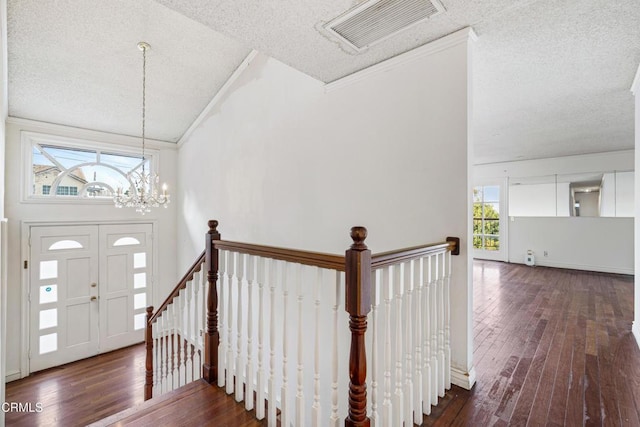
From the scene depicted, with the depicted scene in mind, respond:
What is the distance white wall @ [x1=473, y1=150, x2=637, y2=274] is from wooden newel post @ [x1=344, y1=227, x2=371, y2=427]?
19.8 ft

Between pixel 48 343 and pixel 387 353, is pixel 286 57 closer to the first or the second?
pixel 387 353

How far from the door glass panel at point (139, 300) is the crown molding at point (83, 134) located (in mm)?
2609

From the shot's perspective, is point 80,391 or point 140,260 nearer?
→ point 80,391

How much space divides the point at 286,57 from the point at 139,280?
4.69 m

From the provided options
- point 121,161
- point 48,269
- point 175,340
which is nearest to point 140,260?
point 48,269

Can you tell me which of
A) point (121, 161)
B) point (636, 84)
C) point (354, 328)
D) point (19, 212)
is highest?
point (636, 84)

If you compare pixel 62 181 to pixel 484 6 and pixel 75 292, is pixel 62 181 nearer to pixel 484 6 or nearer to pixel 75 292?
pixel 75 292

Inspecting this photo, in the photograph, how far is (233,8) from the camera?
1.92m

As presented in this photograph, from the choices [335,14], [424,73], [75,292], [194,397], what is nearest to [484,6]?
[424,73]

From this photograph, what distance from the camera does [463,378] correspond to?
6.76ft

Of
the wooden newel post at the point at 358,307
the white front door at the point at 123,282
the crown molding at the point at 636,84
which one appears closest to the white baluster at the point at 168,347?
the wooden newel post at the point at 358,307

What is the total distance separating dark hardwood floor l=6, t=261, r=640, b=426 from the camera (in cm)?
182

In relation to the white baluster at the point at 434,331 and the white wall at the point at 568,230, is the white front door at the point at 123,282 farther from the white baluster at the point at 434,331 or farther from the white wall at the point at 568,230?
the white wall at the point at 568,230

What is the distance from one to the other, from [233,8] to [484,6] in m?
1.58
